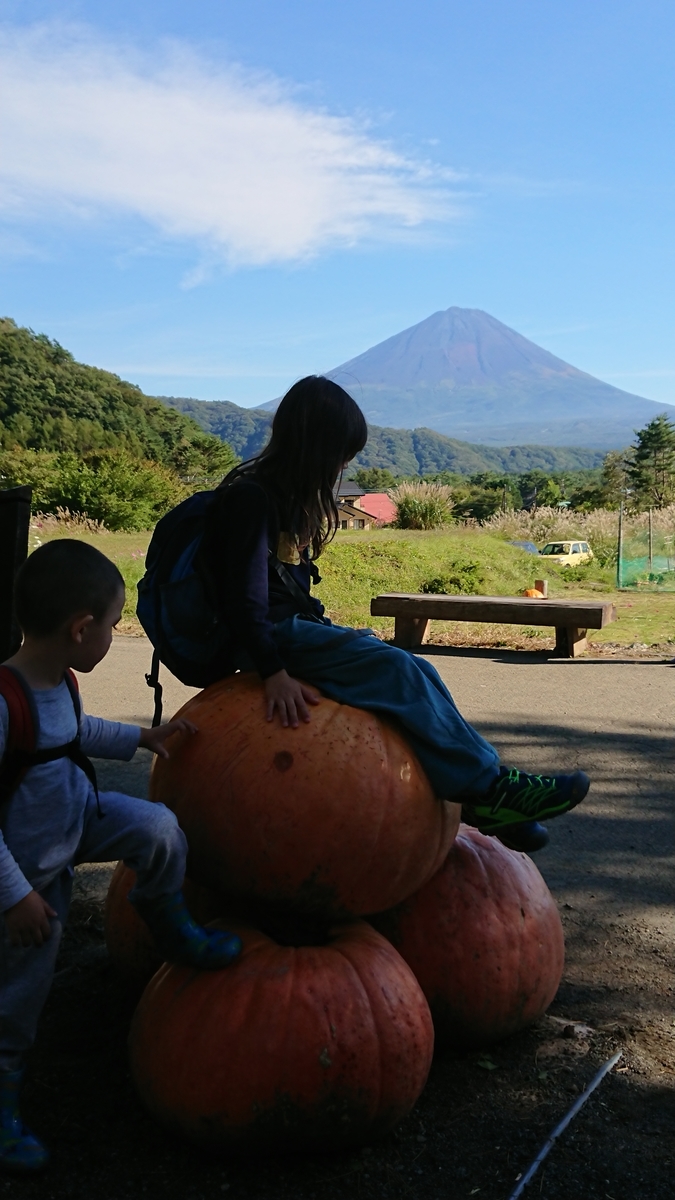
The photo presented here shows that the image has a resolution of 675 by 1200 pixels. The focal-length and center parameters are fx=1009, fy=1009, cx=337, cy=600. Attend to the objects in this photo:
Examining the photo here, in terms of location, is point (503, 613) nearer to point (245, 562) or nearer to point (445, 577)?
point (445, 577)

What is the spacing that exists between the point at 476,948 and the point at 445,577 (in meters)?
13.4

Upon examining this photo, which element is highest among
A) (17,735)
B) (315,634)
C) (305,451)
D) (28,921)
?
(305,451)

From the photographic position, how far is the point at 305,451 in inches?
118

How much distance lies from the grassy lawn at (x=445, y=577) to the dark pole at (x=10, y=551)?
9152mm

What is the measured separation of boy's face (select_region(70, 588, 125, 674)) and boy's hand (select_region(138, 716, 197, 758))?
390 mm

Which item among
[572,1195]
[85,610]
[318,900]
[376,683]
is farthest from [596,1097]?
[85,610]

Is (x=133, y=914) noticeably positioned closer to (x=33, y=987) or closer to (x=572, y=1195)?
(x=33, y=987)

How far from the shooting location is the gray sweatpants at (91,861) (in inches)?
91.7

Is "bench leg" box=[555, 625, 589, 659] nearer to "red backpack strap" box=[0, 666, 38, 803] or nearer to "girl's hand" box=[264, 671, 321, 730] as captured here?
"girl's hand" box=[264, 671, 321, 730]

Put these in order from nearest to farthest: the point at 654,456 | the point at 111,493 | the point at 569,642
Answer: the point at 569,642 → the point at 111,493 → the point at 654,456

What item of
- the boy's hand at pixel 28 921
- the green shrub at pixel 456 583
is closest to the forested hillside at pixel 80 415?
the green shrub at pixel 456 583

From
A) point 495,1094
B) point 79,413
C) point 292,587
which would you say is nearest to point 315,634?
point 292,587

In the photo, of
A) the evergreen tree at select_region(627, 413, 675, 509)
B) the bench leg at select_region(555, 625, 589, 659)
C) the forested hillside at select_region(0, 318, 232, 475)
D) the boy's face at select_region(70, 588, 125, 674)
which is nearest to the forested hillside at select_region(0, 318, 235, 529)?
the forested hillside at select_region(0, 318, 232, 475)

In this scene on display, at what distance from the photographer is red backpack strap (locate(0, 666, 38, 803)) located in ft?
7.45
